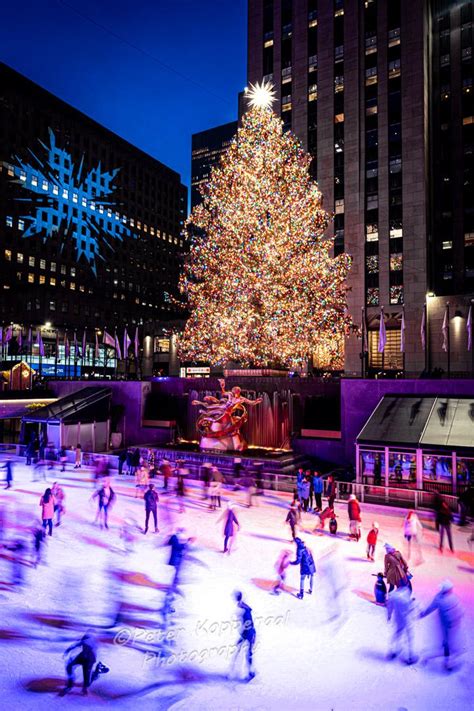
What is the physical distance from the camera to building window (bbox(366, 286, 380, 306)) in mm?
44688

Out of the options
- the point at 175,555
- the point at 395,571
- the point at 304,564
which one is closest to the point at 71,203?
the point at 175,555

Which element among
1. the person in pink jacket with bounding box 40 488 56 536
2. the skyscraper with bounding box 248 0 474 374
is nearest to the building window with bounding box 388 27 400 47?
the skyscraper with bounding box 248 0 474 374

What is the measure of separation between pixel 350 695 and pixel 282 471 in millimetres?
14828

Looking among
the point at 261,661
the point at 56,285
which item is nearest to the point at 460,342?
the point at 261,661

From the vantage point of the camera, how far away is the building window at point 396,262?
44.1m

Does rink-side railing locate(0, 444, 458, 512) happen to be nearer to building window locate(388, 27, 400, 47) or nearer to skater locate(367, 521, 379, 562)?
skater locate(367, 521, 379, 562)

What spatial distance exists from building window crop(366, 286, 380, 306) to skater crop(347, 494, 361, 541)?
33.8m

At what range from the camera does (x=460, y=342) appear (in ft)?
132

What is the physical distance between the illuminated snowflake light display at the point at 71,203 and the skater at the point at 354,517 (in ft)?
272

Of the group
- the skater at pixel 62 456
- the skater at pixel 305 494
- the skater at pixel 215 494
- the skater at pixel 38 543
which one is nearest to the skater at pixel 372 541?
the skater at pixel 305 494

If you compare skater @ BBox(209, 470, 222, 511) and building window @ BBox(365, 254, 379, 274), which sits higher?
building window @ BBox(365, 254, 379, 274)

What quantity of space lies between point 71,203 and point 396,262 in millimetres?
70787

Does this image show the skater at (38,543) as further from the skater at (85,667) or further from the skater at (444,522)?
the skater at (444,522)

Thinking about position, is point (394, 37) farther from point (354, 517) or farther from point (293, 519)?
point (293, 519)
